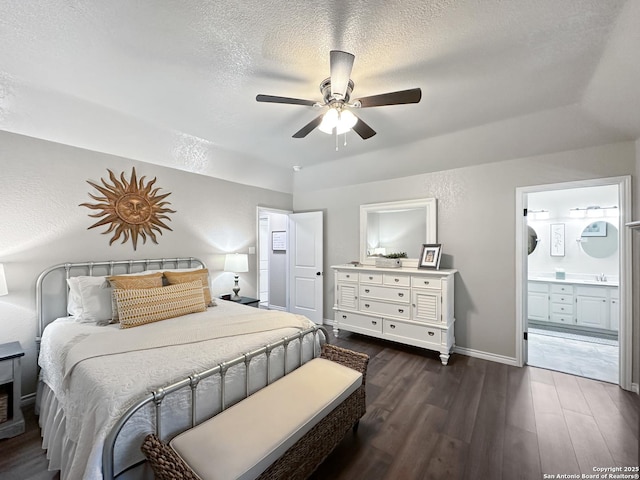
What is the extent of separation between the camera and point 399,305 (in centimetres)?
375

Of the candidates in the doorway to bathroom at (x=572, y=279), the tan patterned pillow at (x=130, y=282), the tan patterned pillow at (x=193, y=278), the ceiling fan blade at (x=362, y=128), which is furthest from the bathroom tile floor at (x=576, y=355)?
the tan patterned pillow at (x=130, y=282)

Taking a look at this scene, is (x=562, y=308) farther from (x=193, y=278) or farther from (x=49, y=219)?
(x=49, y=219)

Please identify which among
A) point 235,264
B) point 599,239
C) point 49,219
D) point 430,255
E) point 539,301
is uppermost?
point 49,219

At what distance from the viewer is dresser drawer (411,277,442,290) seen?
3.47 metres

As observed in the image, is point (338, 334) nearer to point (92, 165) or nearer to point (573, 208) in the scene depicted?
point (92, 165)

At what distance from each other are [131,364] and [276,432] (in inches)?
37.2

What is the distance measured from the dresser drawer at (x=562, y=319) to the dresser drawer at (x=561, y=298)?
233mm

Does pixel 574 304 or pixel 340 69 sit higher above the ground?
pixel 340 69

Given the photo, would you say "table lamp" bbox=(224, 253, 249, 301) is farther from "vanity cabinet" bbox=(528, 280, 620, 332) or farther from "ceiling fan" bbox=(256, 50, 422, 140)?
"vanity cabinet" bbox=(528, 280, 620, 332)

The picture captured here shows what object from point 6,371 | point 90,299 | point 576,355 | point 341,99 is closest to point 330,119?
point 341,99

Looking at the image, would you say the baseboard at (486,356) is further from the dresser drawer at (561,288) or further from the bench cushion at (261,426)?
the bench cushion at (261,426)

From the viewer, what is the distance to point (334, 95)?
2010 millimetres

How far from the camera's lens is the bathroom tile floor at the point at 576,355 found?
3.20m

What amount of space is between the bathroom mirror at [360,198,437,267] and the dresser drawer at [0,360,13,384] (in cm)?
401
